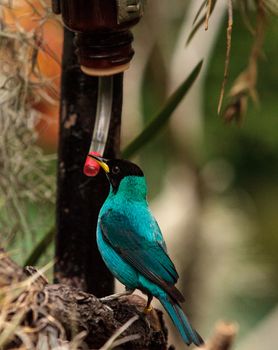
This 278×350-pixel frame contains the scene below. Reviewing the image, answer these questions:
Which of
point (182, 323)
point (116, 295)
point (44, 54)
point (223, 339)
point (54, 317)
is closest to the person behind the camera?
point (223, 339)

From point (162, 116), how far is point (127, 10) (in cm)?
34

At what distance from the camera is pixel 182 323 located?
1.63m

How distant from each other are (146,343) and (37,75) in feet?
2.86

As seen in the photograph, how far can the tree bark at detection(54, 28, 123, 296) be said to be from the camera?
1924 millimetres

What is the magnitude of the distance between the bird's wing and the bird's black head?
60 mm

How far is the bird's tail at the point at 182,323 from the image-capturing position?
159cm

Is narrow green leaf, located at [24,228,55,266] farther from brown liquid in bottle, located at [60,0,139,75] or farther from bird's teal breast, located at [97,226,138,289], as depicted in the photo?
brown liquid in bottle, located at [60,0,139,75]

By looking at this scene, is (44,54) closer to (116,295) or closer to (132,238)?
(132,238)

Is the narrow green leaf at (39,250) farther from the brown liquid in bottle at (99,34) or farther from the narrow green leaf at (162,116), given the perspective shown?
the brown liquid in bottle at (99,34)

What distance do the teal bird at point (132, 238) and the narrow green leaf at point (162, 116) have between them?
0.13m

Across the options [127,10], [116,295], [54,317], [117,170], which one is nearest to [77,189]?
[117,170]

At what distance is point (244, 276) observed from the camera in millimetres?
4352

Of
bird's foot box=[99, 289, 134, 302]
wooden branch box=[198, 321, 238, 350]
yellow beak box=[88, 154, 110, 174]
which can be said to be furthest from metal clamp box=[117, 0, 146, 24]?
wooden branch box=[198, 321, 238, 350]

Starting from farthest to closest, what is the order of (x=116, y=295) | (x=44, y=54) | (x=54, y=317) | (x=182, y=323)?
(x=44, y=54), (x=116, y=295), (x=182, y=323), (x=54, y=317)
